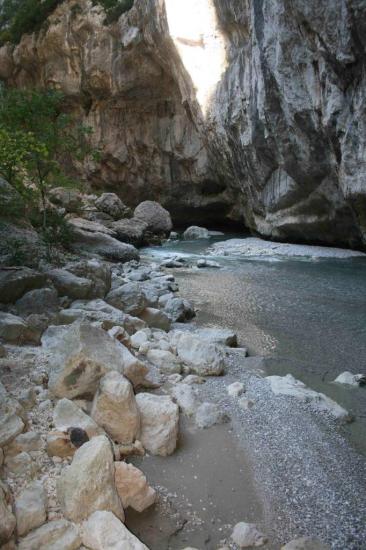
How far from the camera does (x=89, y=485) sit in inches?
95.9

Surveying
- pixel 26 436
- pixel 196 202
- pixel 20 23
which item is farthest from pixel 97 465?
pixel 20 23

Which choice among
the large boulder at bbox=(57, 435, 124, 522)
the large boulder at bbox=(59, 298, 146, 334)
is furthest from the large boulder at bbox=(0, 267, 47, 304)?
the large boulder at bbox=(57, 435, 124, 522)

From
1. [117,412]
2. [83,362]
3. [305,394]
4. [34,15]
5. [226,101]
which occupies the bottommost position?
[305,394]

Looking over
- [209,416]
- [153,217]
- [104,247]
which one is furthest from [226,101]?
[209,416]

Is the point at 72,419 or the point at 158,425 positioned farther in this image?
the point at 158,425

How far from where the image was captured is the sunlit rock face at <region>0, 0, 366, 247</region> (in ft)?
38.6

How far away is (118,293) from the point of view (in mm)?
7152

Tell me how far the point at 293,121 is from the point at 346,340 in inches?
401

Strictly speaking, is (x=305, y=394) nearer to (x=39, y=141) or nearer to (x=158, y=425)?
(x=158, y=425)

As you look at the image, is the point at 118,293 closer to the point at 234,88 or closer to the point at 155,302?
the point at 155,302

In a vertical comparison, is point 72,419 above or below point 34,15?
below

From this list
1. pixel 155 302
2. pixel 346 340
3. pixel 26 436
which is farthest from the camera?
pixel 155 302

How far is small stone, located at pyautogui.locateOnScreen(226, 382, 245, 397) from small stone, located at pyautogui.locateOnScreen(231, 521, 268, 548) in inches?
68.7

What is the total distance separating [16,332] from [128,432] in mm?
2022
